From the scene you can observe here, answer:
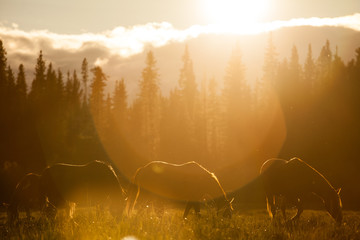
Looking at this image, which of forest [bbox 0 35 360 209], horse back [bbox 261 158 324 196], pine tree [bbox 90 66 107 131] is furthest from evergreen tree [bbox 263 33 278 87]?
horse back [bbox 261 158 324 196]

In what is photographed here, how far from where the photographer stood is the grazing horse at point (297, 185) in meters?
11.5

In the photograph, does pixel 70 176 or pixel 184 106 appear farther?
pixel 184 106

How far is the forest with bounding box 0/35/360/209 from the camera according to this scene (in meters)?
34.1

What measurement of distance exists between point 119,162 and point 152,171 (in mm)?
44258

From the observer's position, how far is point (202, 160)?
199 ft

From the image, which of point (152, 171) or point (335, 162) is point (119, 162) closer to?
point (335, 162)

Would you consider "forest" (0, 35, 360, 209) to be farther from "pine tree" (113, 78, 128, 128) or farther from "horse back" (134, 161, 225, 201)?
"horse back" (134, 161, 225, 201)

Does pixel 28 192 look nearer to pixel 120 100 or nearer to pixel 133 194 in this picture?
pixel 133 194

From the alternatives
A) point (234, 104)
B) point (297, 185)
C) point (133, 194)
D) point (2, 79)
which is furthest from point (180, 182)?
point (234, 104)

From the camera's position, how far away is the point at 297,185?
40.1 feet

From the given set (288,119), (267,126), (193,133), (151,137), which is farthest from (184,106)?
(288,119)

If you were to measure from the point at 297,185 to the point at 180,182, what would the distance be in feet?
12.2

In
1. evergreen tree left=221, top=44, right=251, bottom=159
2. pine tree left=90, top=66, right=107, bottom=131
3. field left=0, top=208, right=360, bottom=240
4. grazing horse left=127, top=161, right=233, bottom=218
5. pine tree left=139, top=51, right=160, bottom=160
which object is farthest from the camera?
pine tree left=90, top=66, right=107, bottom=131

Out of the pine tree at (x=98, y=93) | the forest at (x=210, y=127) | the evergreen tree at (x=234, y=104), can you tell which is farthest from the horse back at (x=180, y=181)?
the pine tree at (x=98, y=93)
